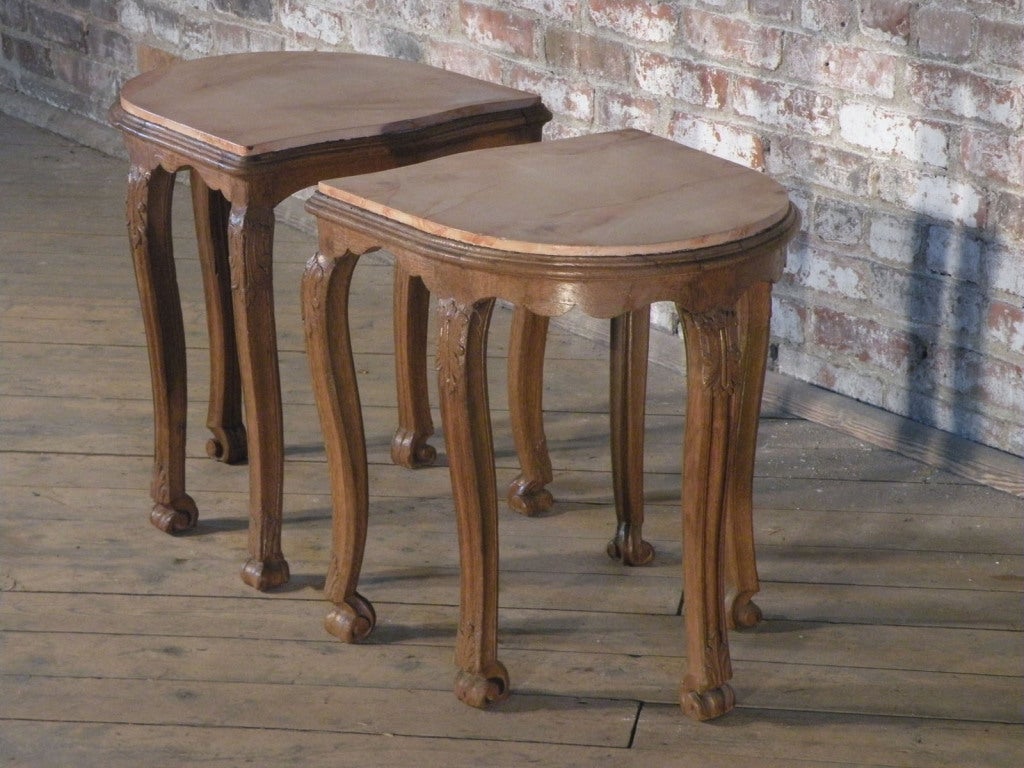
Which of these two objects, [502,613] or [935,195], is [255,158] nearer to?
→ [502,613]

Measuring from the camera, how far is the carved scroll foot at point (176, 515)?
2.18 meters

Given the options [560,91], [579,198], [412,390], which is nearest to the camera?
[579,198]

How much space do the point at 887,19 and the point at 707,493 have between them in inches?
36.4

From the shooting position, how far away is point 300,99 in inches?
78.7

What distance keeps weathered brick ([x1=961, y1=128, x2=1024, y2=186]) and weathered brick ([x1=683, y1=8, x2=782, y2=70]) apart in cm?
36

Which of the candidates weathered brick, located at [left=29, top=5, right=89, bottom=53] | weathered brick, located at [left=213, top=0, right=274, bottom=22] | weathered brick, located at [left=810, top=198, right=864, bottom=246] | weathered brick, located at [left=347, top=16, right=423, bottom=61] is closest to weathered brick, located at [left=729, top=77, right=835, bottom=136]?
weathered brick, located at [left=810, top=198, right=864, bottom=246]

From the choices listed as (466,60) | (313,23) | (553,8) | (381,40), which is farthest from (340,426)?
(313,23)

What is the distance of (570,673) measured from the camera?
6.07 ft

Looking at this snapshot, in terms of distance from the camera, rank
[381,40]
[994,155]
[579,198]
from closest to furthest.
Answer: [579,198]
[994,155]
[381,40]

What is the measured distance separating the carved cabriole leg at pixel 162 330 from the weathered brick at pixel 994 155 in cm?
113

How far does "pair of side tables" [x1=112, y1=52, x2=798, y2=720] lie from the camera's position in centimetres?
157

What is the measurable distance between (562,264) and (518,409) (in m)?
0.72

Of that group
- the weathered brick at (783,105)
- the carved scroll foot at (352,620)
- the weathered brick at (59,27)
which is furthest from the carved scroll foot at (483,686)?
the weathered brick at (59,27)

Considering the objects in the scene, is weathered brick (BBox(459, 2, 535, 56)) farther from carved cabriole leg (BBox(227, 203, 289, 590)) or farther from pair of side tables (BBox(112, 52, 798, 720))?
carved cabriole leg (BBox(227, 203, 289, 590))
